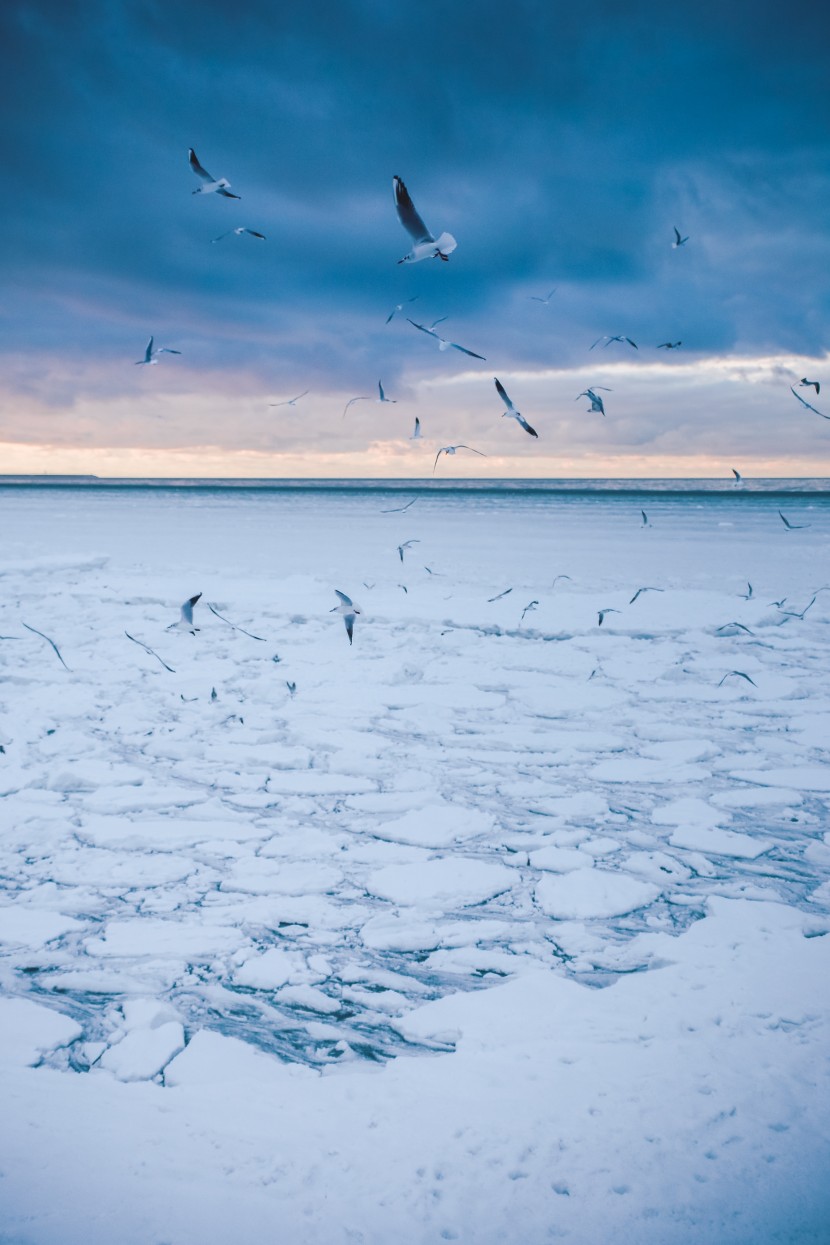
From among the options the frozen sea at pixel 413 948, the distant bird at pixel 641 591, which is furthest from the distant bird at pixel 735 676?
the distant bird at pixel 641 591

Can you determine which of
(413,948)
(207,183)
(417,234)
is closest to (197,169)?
(207,183)

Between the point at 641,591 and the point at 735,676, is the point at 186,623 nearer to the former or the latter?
the point at 735,676

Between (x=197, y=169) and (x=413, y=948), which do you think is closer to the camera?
(x=413, y=948)

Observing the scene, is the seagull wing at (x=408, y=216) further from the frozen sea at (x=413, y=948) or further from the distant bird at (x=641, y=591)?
the distant bird at (x=641, y=591)

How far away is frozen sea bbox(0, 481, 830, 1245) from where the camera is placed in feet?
3.47

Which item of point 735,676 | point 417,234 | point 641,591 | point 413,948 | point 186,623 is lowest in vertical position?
point 413,948

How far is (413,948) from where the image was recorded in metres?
1.63

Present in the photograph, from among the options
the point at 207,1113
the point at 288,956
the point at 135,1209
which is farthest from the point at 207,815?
the point at 135,1209

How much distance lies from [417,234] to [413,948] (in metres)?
2.51

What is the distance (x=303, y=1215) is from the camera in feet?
3.30

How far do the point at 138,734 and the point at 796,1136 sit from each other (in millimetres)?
2551

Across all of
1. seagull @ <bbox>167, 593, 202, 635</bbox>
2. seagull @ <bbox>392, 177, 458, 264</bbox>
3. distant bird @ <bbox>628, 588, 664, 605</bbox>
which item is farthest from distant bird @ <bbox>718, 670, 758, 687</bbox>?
seagull @ <bbox>167, 593, 202, 635</bbox>

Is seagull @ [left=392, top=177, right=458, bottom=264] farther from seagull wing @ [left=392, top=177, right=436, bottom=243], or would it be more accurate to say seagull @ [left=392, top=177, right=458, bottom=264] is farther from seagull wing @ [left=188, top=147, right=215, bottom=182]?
seagull wing @ [left=188, top=147, right=215, bottom=182]

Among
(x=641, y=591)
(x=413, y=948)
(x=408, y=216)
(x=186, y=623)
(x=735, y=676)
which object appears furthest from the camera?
(x=641, y=591)
